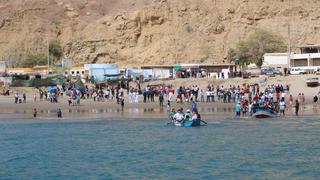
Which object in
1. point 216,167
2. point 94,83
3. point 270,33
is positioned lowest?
point 216,167

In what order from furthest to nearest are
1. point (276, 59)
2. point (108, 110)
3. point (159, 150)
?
point (276, 59), point (108, 110), point (159, 150)

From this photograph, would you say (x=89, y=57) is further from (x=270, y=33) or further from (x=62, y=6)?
(x=270, y=33)

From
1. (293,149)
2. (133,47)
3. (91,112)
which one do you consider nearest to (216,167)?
(293,149)

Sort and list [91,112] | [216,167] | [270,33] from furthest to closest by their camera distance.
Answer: [270,33], [91,112], [216,167]

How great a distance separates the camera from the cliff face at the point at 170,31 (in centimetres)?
8250

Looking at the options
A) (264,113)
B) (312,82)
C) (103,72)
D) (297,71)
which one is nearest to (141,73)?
(103,72)

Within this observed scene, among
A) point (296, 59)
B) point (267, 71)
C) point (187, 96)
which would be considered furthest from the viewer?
point (296, 59)

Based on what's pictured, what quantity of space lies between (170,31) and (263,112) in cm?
4559

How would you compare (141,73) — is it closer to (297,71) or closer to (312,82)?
(297,71)

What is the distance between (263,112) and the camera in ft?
133

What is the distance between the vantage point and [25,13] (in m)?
95.6

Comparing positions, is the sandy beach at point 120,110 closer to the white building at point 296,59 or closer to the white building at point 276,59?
the white building at point 296,59

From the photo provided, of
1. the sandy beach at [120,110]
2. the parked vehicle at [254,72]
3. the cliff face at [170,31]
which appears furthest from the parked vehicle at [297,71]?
the cliff face at [170,31]

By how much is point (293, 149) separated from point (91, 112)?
19.0 meters
